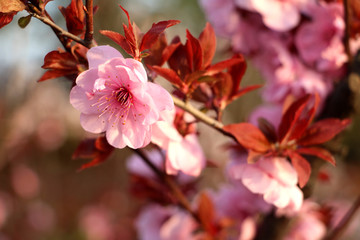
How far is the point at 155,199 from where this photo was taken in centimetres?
78

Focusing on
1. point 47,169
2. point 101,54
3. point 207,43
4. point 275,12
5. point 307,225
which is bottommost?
point 47,169

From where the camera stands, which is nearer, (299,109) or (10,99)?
(299,109)

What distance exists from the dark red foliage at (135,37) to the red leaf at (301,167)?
0.88 feet

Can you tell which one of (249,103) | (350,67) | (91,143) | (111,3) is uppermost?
(91,143)

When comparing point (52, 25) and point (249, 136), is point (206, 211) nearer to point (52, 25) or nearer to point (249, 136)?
point (249, 136)

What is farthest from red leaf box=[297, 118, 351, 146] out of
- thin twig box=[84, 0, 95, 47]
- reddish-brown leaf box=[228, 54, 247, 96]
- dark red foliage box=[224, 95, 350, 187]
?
thin twig box=[84, 0, 95, 47]

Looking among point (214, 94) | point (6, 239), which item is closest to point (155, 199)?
point (214, 94)

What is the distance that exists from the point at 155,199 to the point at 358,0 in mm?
588

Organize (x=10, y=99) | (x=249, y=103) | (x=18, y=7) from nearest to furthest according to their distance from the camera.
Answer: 1. (x=18, y=7)
2. (x=10, y=99)
3. (x=249, y=103)

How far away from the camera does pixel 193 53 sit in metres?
0.49

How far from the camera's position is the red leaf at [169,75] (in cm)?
45

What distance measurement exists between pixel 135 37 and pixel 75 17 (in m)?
0.09

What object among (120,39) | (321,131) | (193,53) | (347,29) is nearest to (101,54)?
(120,39)

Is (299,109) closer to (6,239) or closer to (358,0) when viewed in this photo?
(358,0)
